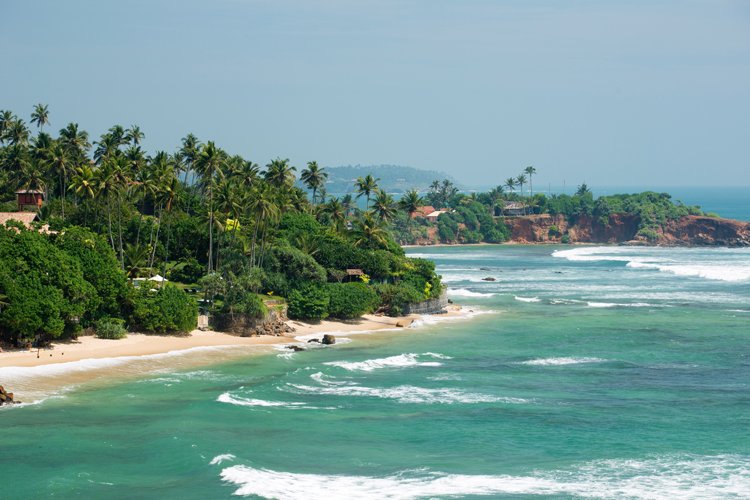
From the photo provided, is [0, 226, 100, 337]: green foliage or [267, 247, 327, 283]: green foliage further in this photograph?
[267, 247, 327, 283]: green foliage

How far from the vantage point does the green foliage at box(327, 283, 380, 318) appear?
2183 inches

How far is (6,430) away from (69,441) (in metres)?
3.09

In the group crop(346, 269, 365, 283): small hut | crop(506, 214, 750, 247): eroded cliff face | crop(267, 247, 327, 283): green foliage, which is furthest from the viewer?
crop(506, 214, 750, 247): eroded cliff face

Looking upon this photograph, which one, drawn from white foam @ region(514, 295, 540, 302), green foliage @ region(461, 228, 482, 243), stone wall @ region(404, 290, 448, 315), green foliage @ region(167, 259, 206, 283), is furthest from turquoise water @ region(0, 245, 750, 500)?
green foliage @ region(461, 228, 482, 243)

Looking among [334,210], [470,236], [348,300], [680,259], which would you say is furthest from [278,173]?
[470,236]

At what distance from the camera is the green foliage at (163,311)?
149 ft

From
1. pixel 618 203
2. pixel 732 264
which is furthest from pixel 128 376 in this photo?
pixel 618 203

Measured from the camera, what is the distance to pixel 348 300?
55688 mm

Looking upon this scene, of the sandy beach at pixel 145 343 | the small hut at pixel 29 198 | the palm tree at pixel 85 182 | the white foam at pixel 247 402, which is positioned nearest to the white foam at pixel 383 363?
the white foam at pixel 247 402

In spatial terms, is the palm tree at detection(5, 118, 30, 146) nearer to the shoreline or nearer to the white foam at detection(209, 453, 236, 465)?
the shoreline

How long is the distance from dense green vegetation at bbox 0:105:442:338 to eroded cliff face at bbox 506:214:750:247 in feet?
342

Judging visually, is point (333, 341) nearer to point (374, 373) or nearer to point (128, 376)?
point (374, 373)

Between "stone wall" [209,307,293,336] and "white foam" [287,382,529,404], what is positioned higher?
"stone wall" [209,307,293,336]

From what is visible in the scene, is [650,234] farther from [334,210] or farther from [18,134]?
[18,134]
